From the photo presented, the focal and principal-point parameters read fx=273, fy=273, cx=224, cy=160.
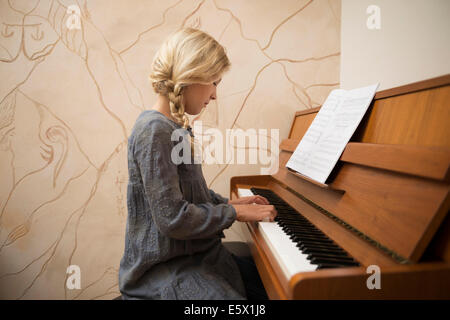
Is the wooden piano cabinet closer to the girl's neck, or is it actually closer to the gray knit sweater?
the gray knit sweater

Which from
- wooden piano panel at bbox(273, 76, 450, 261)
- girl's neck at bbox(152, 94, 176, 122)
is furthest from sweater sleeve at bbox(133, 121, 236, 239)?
wooden piano panel at bbox(273, 76, 450, 261)

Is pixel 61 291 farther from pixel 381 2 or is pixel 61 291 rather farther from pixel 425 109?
pixel 381 2

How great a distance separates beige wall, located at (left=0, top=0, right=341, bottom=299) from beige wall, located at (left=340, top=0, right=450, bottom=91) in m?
0.10

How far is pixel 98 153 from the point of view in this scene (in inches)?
67.8

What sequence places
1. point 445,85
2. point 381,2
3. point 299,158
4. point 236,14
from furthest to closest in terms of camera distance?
point 236,14 < point 381,2 < point 299,158 < point 445,85

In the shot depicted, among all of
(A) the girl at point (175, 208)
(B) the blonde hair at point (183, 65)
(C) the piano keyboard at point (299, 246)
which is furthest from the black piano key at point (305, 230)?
(B) the blonde hair at point (183, 65)

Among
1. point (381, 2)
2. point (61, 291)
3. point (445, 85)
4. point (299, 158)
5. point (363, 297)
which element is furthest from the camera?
point (61, 291)

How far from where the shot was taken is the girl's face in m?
0.96

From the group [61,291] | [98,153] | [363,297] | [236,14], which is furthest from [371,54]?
[61,291]

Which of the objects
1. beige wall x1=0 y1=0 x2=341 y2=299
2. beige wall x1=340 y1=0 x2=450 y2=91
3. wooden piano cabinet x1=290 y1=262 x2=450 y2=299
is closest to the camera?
wooden piano cabinet x1=290 y1=262 x2=450 y2=299

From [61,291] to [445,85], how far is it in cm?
222

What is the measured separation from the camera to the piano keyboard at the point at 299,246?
0.67m

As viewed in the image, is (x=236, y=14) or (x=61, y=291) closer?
(x=236, y=14)

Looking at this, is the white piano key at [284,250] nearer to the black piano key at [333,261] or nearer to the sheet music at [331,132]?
the black piano key at [333,261]
